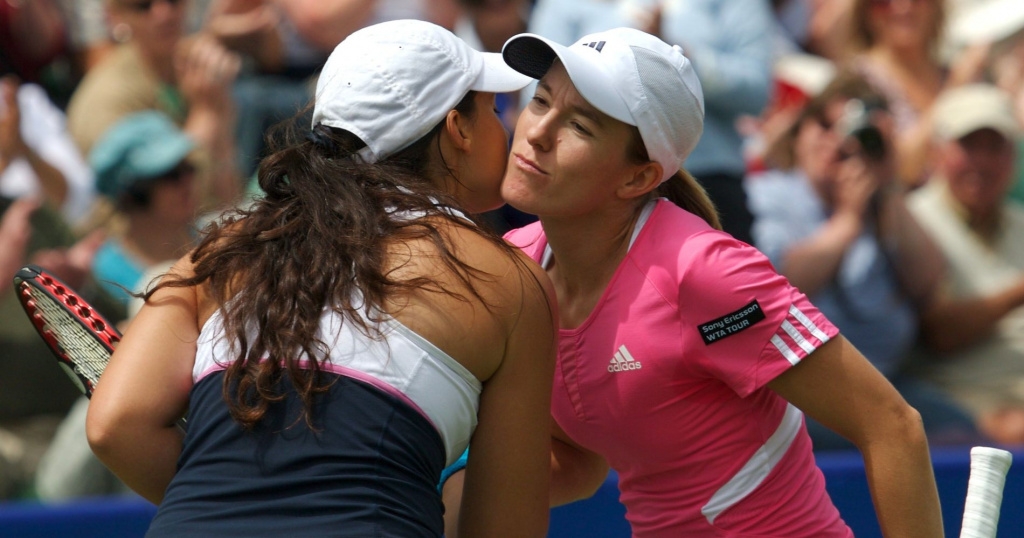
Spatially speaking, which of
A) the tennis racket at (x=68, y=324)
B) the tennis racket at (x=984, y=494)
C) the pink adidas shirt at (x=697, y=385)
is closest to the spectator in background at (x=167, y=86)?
the tennis racket at (x=68, y=324)

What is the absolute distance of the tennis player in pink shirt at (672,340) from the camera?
1.84 metres

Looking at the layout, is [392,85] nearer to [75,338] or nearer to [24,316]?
[75,338]

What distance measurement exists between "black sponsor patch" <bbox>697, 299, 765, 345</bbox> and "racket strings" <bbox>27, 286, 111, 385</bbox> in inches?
39.0

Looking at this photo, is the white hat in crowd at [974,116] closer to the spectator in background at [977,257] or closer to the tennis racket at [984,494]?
the spectator in background at [977,257]

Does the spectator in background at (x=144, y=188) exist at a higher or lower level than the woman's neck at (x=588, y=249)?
lower

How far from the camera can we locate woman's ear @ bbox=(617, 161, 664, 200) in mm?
1983

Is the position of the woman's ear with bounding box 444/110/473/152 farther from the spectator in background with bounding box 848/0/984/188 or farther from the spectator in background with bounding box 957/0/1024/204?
the spectator in background with bounding box 957/0/1024/204

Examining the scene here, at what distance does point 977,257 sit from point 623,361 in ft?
9.65

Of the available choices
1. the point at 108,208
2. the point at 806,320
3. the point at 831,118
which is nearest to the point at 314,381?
the point at 806,320

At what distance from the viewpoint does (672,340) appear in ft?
6.17

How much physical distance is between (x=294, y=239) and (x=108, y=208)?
2496 millimetres

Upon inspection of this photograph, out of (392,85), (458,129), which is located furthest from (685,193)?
(392,85)

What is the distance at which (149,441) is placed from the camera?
1843 millimetres

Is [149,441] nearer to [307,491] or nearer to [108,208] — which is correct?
[307,491]
